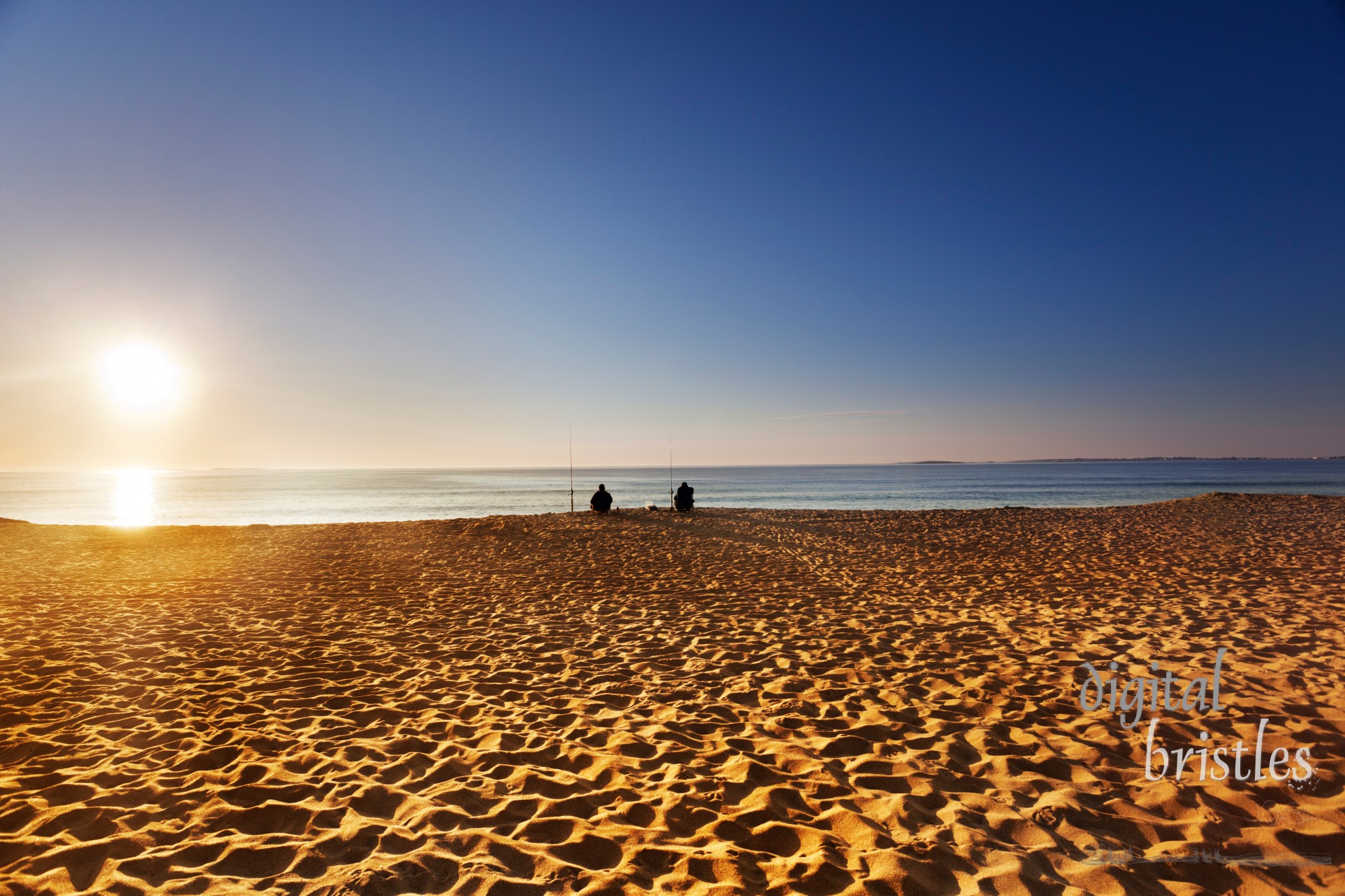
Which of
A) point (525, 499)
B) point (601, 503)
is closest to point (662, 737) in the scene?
point (601, 503)

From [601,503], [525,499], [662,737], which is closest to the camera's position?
[662,737]

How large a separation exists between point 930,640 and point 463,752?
5017 mm

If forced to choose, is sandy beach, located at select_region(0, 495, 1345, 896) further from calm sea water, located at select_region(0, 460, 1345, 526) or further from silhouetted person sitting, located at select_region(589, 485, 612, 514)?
calm sea water, located at select_region(0, 460, 1345, 526)

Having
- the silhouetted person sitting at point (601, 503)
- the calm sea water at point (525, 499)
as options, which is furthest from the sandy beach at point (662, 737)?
the calm sea water at point (525, 499)

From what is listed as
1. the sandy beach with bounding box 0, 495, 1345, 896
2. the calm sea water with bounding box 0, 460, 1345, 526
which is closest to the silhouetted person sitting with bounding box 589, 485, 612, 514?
the calm sea water with bounding box 0, 460, 1345, 526

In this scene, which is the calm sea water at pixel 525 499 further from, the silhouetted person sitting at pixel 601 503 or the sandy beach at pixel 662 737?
the sandy beach at pixel 662 737

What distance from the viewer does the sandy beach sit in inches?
114

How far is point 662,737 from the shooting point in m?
4.30

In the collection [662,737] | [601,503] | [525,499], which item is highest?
[601,503]

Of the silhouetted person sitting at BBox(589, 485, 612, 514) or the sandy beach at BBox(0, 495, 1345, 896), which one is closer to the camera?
the sandy beach at BBox(0, 495, 1345, 896)

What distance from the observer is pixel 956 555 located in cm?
1230

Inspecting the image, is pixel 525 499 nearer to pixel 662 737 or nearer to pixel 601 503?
pixel 601 503

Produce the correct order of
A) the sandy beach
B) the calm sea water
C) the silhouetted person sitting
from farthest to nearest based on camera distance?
the calm sea water → the silhouetted person sitting → the sandy beach

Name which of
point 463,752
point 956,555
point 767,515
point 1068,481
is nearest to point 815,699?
point 463,752
